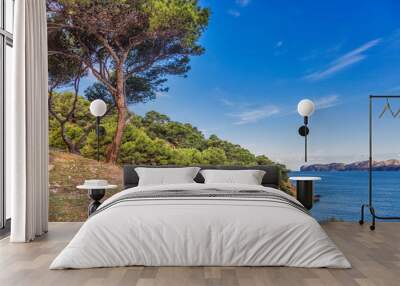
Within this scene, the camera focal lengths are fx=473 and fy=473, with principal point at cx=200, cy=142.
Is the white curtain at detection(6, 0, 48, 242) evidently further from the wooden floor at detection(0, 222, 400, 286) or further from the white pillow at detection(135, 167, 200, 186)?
the white pillow at detection(135, 167, 200, 186)

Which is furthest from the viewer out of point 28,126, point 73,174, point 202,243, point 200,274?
point 73,174

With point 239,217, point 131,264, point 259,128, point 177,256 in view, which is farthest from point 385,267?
point 259,128

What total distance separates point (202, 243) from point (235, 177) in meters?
2.17

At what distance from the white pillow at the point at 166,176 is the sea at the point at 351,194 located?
2.26 metres

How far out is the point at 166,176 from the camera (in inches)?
232

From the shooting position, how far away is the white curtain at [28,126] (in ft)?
16.0

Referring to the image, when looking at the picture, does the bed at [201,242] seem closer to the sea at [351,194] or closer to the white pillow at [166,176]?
the white pillow at [166,176]

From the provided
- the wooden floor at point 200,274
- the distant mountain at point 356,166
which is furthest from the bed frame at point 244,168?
the wooden floor at point 200,274

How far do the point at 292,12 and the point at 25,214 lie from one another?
4904 millimetres

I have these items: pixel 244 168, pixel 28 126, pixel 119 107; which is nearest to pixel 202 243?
pixel 28 126

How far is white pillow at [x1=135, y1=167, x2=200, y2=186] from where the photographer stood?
585 centimetres

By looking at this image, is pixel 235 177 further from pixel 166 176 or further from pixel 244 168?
pixel 166 176

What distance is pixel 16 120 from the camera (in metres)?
4.88

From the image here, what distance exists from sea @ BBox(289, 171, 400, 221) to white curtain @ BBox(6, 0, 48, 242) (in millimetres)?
4027
